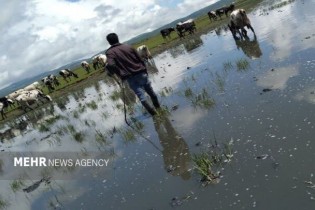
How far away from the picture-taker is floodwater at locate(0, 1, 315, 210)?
6.24m

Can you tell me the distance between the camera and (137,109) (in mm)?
16219

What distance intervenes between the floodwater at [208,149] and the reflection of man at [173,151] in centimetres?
4

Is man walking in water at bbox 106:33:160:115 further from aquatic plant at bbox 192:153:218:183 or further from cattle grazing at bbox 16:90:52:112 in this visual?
cattle grazing at bbox 16:90:52:112

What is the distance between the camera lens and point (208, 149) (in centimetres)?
830

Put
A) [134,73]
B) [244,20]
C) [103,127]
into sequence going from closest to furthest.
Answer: [134,73] → [103,127] → [244,20]

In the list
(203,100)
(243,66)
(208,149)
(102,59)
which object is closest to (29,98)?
(102,59)

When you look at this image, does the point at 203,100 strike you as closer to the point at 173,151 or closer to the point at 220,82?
the point at 220,82

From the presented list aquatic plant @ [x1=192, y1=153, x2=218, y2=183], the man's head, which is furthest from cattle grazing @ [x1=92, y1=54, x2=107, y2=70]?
aquatic plant @ [x1=192, y1=153, x2=218, y2=183]

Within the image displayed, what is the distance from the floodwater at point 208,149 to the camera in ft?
20.5

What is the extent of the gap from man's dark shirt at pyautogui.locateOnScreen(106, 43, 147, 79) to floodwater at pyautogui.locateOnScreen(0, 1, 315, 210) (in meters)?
1.71

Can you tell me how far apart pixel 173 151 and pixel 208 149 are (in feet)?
3.81

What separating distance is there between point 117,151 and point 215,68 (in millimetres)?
8064

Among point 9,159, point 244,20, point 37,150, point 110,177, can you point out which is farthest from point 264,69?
point 244,20

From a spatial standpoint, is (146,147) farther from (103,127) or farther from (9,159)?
(9,159)
